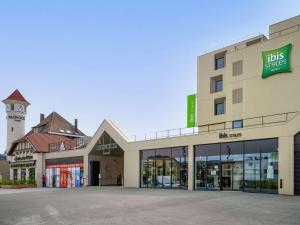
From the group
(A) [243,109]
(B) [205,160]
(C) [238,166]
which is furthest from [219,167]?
(A) [243,109]

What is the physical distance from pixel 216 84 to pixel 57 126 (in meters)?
35.5

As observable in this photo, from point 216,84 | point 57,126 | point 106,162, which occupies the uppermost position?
point 216,84

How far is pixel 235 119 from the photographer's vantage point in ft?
112

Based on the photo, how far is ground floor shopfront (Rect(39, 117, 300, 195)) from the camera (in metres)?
22.7

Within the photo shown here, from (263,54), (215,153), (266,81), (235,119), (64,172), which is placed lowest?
(64,172)

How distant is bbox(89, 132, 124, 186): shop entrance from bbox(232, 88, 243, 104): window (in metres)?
12.8

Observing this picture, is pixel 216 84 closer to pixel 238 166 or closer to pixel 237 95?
pixel 237 95

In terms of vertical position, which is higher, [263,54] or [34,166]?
[263,54]

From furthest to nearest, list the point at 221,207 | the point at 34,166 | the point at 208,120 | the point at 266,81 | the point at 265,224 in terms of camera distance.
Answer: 1. the point at 34,166
2. the point at 208,120
3. the point at 266,81
4. the point at 221,207
5. the point at 265,224

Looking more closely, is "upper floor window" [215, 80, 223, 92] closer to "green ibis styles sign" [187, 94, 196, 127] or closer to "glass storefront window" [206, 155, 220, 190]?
"green ibis styles sign" [187, 94, 196, 127]

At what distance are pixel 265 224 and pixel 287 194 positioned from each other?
11930mm

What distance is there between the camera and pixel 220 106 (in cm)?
3709

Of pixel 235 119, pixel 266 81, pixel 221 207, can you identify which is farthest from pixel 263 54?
pixel 221 207

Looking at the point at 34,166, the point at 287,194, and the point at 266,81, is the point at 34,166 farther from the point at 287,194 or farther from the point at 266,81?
the point at 287,194
